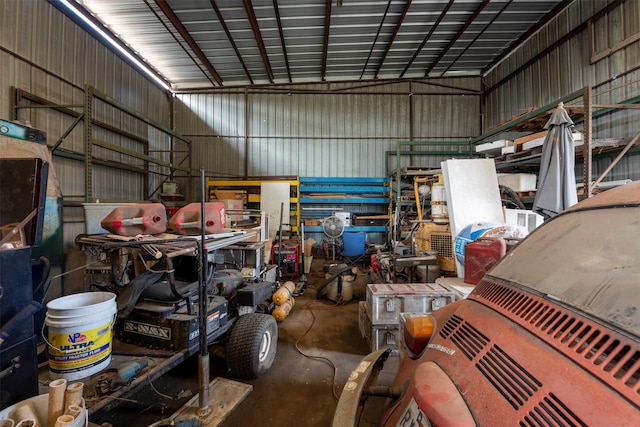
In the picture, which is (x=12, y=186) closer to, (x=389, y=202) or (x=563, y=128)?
(x=563, y=128)

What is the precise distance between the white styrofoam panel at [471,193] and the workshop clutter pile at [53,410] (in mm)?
4292

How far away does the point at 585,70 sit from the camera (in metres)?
5.39

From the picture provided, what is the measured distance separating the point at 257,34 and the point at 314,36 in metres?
1.39

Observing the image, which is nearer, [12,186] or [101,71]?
[12,186]

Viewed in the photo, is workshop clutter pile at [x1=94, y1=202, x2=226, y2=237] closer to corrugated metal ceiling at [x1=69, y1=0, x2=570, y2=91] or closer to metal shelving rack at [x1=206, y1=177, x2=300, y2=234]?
metal shelving rack at [x1=206, y1=177, x2=300, y2=234]

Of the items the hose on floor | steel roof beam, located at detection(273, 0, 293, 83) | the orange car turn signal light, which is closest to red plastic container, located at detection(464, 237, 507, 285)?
the orange car turn signal light

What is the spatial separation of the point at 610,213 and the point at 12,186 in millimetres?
2825

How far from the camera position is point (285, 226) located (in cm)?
754

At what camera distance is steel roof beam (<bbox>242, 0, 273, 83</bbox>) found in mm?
5449

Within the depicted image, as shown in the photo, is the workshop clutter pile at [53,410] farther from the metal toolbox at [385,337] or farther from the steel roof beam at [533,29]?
the steel roof beam at [533,29]

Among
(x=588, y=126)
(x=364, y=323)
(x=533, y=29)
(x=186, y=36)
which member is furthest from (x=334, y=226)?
(x=533, y=29)

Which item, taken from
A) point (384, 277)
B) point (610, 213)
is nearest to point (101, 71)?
point (384, 277)

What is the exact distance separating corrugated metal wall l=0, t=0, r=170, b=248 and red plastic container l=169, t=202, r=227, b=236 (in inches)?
115

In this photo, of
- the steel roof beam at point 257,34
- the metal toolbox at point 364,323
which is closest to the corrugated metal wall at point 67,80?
the steel roof beam at point 257,34
